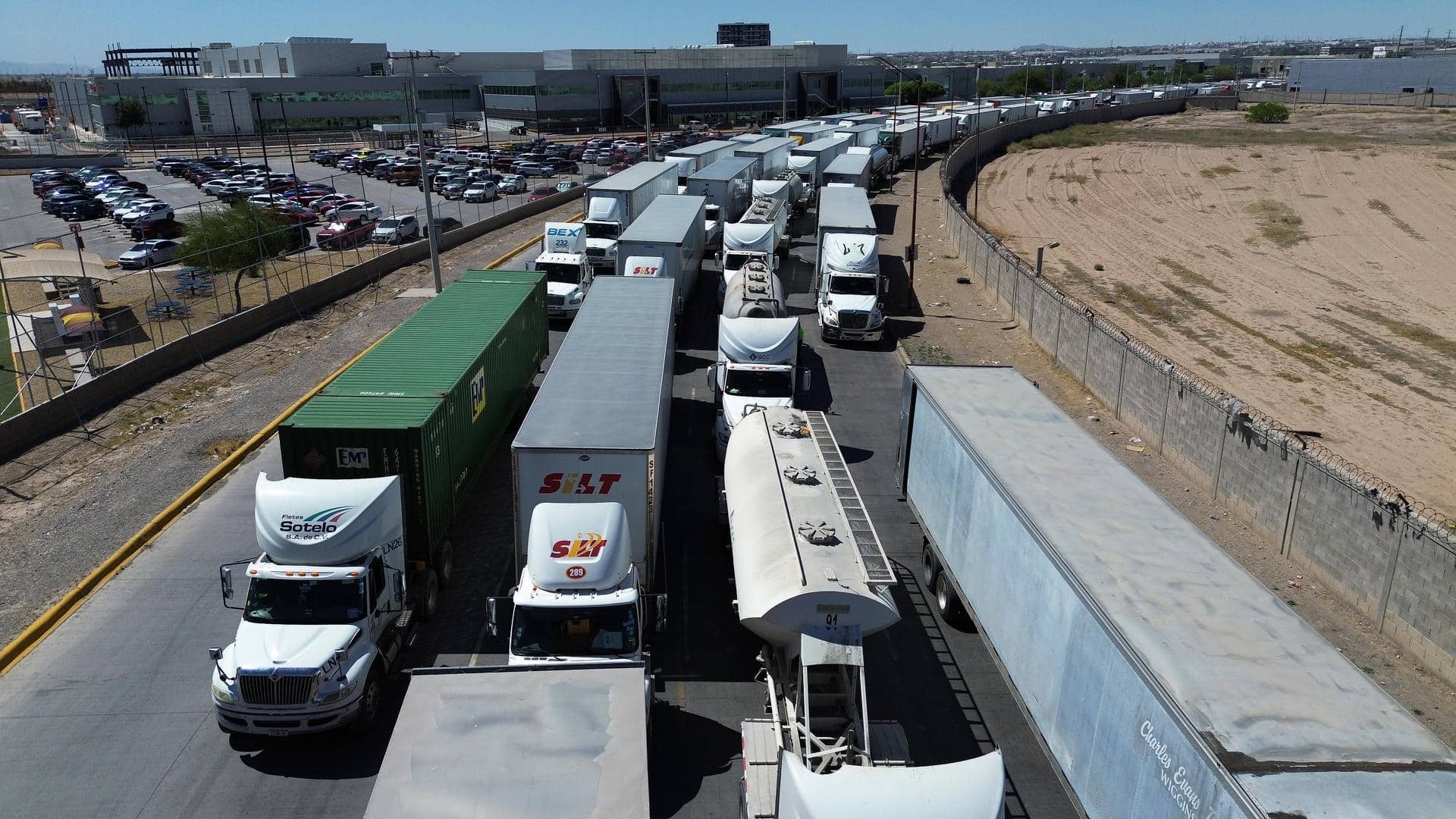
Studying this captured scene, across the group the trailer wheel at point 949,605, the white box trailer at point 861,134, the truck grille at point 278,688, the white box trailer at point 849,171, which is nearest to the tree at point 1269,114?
the white box trailer at point 861,134

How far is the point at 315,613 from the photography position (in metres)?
12.6

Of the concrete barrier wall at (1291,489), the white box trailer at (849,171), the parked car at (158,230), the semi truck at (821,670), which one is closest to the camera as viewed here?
the semi truck at (821,670)

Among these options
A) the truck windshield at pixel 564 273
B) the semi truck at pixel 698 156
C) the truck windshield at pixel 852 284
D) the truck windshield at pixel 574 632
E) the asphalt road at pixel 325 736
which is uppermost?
the semi truck at pixel 698 156

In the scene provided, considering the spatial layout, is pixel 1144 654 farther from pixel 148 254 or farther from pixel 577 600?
pixel 148 254

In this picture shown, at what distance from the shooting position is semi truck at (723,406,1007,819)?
866cm

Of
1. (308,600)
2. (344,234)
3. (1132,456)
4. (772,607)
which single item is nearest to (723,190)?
(344,234)

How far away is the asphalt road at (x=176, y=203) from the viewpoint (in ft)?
171

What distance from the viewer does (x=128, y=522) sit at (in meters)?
18.5

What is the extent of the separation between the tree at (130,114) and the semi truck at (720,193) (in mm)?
88536

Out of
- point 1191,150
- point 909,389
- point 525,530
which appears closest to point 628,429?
point 525,530

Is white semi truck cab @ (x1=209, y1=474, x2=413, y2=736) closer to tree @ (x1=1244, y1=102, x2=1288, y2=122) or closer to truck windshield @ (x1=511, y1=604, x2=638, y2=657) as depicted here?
truck windshield @ (x1=511, y1=604, x2=638, y2=657)

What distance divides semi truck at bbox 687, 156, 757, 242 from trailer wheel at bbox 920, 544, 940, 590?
2631 cm

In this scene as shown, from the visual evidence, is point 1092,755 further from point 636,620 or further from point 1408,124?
point 1408,124

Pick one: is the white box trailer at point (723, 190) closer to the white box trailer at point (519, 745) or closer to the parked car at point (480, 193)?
the parked car at point (480, 193)
